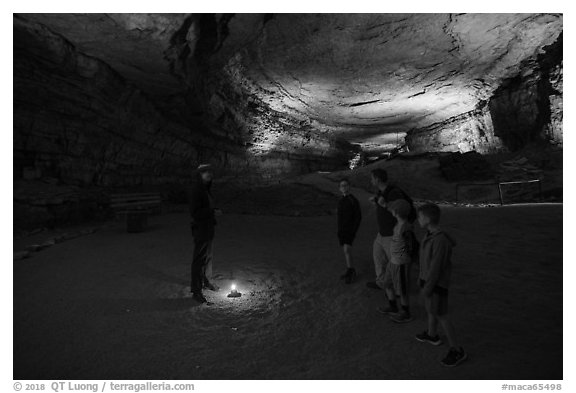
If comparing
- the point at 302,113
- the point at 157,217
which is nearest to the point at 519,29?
the point at 302,113

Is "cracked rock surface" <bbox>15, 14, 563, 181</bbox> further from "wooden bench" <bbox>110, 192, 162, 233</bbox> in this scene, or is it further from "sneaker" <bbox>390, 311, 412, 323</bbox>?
"sneaker" <bbox>390, 311, 412, 323</bbox>

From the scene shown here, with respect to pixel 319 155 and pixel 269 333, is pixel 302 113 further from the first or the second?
pixel 269 333

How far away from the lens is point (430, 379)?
246cm

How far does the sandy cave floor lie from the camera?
263cm

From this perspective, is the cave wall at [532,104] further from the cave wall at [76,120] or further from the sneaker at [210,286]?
the cave wall at [76,120]

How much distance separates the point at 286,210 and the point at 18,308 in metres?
8.14

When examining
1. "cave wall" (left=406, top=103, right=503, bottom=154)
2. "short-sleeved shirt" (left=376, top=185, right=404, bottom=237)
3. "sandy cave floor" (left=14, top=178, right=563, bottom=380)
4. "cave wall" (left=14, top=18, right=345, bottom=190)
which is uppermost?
"cave wall" (left=406, top=103, right=503, bottom=154)

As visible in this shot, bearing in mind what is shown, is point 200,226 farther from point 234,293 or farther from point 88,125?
point 88,125

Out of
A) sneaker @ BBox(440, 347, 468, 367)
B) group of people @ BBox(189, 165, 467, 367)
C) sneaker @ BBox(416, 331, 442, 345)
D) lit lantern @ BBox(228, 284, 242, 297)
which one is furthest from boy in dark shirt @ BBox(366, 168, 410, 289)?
lit lantern @ BBox(228, 284, 242, 297)

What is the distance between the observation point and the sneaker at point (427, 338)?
2.82 metres

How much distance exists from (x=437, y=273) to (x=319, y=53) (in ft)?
35.7

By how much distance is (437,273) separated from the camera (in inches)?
101

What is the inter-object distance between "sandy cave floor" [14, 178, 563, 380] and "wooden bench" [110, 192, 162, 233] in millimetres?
1590
